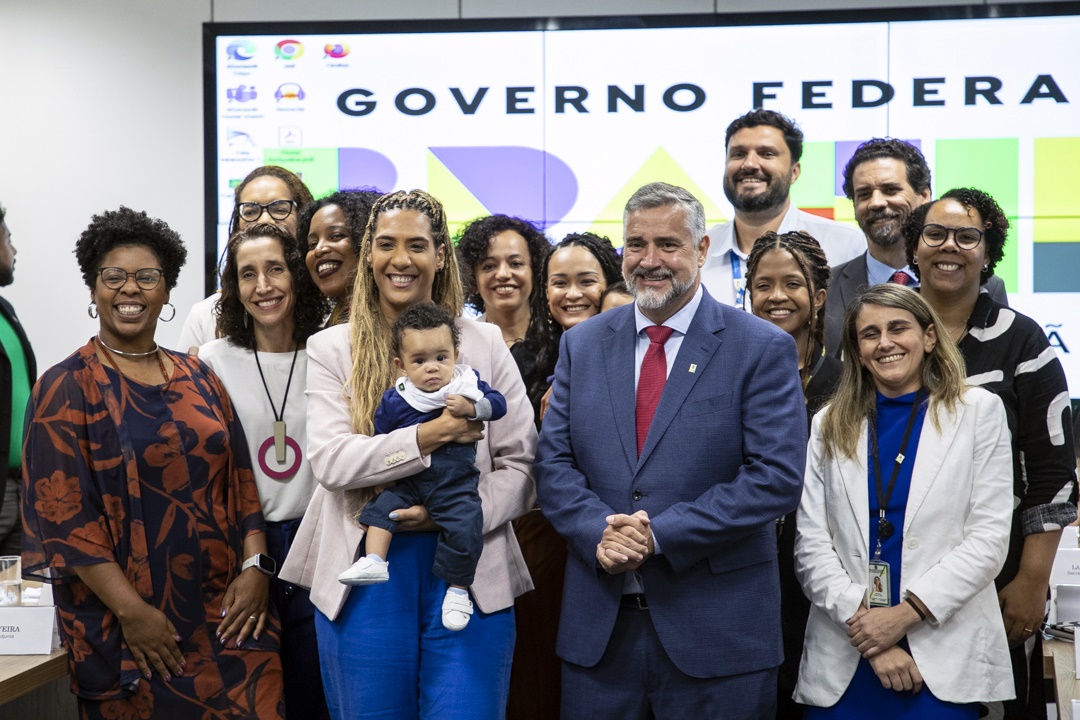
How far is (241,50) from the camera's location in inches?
228

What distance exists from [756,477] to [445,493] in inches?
28.3

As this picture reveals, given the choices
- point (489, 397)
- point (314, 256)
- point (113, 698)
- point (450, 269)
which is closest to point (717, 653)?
point (489, 397)

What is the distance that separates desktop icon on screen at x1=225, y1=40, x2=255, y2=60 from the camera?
18.9ft

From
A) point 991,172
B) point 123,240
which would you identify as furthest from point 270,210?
point 991,172

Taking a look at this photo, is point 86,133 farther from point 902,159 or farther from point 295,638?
point 902,159

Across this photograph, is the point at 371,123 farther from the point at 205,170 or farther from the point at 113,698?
the point at 113,698

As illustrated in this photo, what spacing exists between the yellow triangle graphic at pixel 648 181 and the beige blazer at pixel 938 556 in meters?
2.91

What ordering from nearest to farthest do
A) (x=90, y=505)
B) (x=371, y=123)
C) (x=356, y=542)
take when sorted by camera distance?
(x=356, y=542) → (x=90, y=505) → (x=371, y=123)

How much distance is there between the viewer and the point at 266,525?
9.93 ft

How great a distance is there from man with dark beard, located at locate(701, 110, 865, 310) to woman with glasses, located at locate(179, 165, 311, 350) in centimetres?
169

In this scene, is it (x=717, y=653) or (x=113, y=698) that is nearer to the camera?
(x=717, y=653)

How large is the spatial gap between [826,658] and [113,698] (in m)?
1.83

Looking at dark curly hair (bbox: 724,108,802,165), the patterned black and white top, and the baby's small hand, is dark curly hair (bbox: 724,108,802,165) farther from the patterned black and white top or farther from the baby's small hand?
the baby's small hand

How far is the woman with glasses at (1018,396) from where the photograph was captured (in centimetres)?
308
